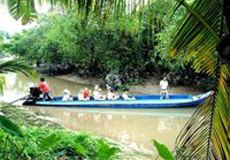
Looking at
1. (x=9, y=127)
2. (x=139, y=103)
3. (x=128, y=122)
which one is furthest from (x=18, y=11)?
(x=139, y=103)

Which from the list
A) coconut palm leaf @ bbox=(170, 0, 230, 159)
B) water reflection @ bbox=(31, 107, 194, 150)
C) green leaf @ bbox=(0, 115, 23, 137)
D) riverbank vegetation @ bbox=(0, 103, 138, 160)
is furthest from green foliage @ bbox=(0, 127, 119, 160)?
water reflection @ bbox=(31, 107, 194, 150)

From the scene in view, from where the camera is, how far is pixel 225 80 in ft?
4.42

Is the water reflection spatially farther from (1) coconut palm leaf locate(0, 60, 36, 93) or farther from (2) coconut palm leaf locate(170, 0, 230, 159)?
(2) coconut palm leaf locate(170, 0, 230, 159)

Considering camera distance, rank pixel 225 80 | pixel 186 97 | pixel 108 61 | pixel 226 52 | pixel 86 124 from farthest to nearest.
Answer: pixel 108 61
pixel 186 97
pixel 86 124
pixel 225 80
pixel 226 52

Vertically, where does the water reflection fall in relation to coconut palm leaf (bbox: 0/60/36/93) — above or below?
below

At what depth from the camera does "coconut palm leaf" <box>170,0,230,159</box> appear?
1.32 meters

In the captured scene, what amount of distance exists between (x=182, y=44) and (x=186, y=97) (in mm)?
8734

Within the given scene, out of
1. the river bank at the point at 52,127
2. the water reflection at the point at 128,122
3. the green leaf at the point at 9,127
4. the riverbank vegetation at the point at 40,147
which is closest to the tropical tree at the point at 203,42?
A: the riverbank vegetation at the point at 40,147

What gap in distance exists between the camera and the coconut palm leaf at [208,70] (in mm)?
1318

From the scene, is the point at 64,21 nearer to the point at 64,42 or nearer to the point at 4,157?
the point at 64,42

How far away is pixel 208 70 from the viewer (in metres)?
1.59

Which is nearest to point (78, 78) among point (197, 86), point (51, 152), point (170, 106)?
point (197, 86)

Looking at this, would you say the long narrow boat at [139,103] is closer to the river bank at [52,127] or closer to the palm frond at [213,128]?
the river bank at [52,127]

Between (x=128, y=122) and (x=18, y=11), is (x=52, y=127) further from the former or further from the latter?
(x=128, y=122)
